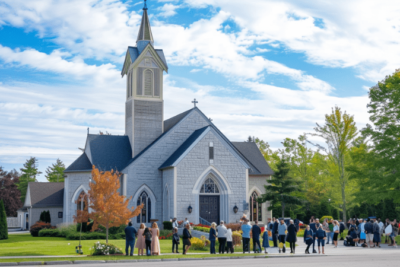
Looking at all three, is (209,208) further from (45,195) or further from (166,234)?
(45,195)

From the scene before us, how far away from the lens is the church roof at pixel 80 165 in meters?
40.1

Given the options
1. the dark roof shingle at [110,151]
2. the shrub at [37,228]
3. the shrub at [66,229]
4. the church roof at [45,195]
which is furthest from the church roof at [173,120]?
the church roof at [45,195]

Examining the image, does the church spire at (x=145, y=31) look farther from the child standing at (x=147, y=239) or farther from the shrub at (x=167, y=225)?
→ the child standing at (x=147, y=239)

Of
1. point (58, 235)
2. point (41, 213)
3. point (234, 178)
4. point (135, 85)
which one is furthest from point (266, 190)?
point (41, 213)

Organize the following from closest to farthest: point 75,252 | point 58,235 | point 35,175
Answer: point 75,252 < point 58,235 < point 35,175

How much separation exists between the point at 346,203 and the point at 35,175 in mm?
66077

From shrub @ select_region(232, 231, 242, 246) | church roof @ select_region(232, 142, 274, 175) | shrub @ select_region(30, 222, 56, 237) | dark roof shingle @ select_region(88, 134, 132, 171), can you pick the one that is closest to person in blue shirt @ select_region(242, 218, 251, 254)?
shrub @ select_region(232, 231, 242, 246)

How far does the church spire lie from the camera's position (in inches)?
1731

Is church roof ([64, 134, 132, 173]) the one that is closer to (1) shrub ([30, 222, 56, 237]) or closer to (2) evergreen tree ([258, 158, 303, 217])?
(1) shrub ([30, 222, 56, 237])

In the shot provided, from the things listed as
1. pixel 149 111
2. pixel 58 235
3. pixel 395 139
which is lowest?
pixel 58 235

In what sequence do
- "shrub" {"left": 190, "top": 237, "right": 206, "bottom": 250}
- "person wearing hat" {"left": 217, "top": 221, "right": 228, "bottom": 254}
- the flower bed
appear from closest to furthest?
1. the flower bed
2. "person wearing hat" {"left": 217, "top": 221, "right": 228, "bottom": 254}
3. "shrub" {"left": 190, "top": 237, "right": 206, "bottom": 250}

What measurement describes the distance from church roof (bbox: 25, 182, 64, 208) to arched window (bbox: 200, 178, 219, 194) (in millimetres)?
18003

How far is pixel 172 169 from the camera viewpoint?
1399 inches

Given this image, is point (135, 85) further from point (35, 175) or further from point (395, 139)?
point (35, 175)
